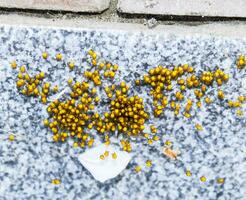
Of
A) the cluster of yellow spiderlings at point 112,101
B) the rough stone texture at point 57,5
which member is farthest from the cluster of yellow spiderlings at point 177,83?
the rough stone texture at point 57,5

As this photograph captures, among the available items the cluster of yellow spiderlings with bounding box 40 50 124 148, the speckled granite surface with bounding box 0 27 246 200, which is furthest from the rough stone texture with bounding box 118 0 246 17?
the cluster of yellow spiderlings with bounding box 40 50 124 148

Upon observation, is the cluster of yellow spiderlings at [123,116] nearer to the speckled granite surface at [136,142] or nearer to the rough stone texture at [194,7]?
the speckled granite surface at [136,142]

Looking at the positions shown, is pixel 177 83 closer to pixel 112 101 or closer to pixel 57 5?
pixel 112 101

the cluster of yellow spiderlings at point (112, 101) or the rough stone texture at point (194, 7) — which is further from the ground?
the rough stone texture at point (194, 7)

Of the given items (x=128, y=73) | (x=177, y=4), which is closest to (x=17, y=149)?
(x=128, y=73)

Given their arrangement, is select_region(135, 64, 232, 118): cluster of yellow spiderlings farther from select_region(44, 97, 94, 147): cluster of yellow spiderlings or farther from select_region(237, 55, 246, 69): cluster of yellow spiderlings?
select_region(44, 97, 94, 147): cluster of yellow spiderlings

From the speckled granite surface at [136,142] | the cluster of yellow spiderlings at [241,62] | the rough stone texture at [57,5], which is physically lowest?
the speckled granite surface at [136,142]
